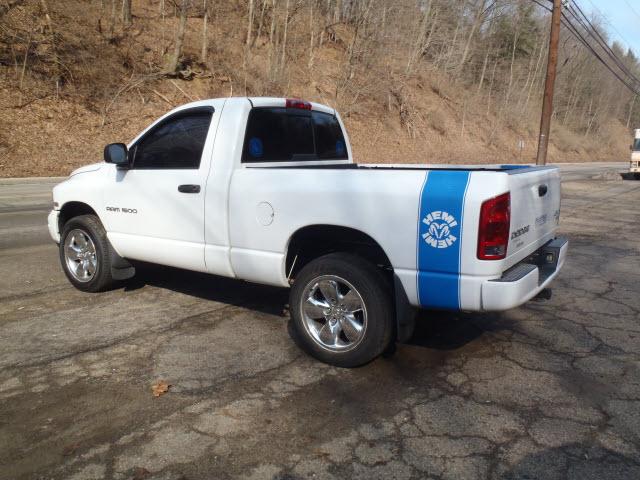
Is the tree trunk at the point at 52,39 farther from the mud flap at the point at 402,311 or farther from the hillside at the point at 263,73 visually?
the mud flap at the point at 402,311

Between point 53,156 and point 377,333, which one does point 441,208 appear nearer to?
point 377,333

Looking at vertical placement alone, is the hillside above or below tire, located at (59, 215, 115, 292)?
above

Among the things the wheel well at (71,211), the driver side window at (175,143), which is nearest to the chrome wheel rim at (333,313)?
the driver side window at (175,143)

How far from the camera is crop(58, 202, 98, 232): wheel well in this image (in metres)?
5.86

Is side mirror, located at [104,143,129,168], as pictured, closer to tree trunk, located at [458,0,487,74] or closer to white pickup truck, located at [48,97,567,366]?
white pickup truck, located at [48,97,567,366]

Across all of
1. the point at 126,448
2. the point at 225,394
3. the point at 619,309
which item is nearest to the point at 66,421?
the point at 126,448

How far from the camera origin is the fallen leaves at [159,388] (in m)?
3.60

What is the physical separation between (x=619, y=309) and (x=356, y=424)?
3.45m

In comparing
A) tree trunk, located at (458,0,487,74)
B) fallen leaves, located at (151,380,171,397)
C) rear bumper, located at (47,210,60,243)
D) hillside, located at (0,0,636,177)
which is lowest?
fallen leaves, located at (151,380,171,397)

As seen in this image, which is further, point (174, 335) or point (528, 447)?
point (174, 335)

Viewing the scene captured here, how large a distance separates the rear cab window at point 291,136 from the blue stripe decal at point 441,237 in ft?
Answer: 5.64

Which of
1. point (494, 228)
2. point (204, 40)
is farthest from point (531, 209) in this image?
point (204, 40)

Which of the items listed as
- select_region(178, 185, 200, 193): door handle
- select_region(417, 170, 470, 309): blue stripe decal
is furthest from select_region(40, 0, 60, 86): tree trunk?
select_region(417, 170, 470, 309): blue stripe decal

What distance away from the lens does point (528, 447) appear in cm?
301
